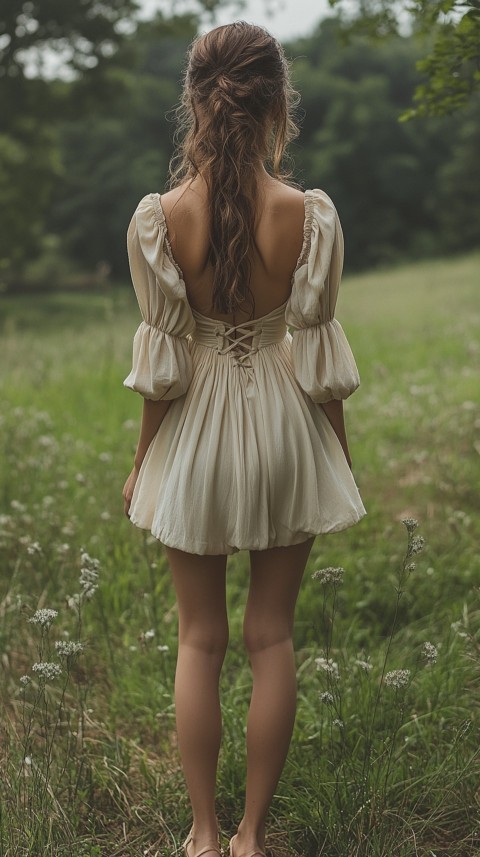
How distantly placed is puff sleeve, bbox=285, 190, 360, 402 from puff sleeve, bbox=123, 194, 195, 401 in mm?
318

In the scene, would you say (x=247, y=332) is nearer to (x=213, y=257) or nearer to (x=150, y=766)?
(x=213, y=257)

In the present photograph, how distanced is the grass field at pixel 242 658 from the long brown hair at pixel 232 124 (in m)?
0.94

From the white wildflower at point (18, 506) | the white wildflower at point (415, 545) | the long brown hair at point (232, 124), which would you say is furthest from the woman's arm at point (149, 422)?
the white wildflower at point (18, 506)

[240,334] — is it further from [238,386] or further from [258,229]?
[258,229]

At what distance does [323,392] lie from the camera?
2602mm

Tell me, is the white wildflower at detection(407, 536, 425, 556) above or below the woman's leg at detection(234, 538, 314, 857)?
above

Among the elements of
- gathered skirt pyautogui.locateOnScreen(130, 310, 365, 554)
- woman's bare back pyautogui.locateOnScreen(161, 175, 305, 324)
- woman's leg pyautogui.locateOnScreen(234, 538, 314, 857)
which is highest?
woman's bare back pyautogui.locateOnScreen(161, 175, 305, 324)

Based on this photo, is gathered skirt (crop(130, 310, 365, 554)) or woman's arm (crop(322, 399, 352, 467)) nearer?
gathered skirt (crop(130, 310, 365, 554))

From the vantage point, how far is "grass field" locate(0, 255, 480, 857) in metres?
2.63

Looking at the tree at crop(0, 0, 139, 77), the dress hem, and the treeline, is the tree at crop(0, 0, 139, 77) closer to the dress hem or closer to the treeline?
the treeline

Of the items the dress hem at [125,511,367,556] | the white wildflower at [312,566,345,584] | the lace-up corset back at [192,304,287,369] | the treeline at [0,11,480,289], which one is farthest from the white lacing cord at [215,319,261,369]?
the treeline at [0,11,480,289]

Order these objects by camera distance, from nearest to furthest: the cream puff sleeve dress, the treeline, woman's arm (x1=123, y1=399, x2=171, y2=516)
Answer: the cream puff sleeve dress
woman's arm (x1=123, y1=399, x2=171, y2=516)
the treeline

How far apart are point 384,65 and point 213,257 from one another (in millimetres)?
56386

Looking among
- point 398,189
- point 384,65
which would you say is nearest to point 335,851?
point 398,189
